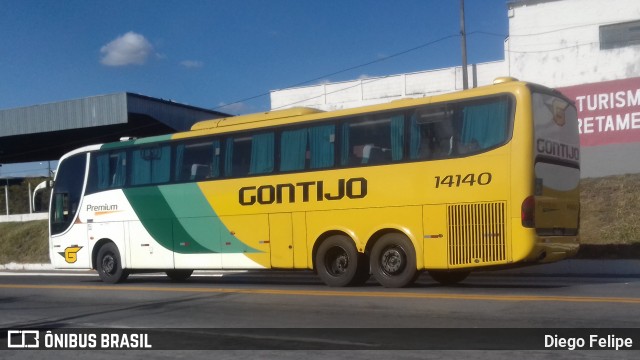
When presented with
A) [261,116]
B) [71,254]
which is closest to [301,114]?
[261,116]

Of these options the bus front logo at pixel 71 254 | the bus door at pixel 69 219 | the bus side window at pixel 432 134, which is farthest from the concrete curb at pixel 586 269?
the bus front logo at pixel 71 254

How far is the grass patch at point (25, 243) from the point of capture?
3559cm

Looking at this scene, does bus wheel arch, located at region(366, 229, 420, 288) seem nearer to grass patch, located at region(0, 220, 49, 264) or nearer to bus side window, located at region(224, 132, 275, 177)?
bus side window, located at region(224, 132, 275, 177)

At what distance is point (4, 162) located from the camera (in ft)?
182

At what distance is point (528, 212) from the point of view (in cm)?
1255

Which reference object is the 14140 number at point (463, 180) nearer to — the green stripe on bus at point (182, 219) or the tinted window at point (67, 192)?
the green stripe on bus at point (182, 219)

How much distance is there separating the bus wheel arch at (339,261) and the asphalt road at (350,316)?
0.29 m

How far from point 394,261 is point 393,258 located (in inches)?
2.8

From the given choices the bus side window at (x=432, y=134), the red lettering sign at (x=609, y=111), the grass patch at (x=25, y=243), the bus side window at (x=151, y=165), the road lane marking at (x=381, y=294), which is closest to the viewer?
the road lane marking at (x=381, y=294)

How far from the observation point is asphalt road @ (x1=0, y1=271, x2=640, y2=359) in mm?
8125

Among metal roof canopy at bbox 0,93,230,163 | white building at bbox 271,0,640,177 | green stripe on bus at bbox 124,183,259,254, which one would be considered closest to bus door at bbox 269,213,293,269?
A: green stripe on bus at bbox 124,183,259,254

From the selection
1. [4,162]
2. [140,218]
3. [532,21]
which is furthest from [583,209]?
[4,162]

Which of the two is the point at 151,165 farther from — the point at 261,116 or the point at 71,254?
the point at 71,254

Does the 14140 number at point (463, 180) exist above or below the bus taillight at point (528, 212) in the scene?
above
